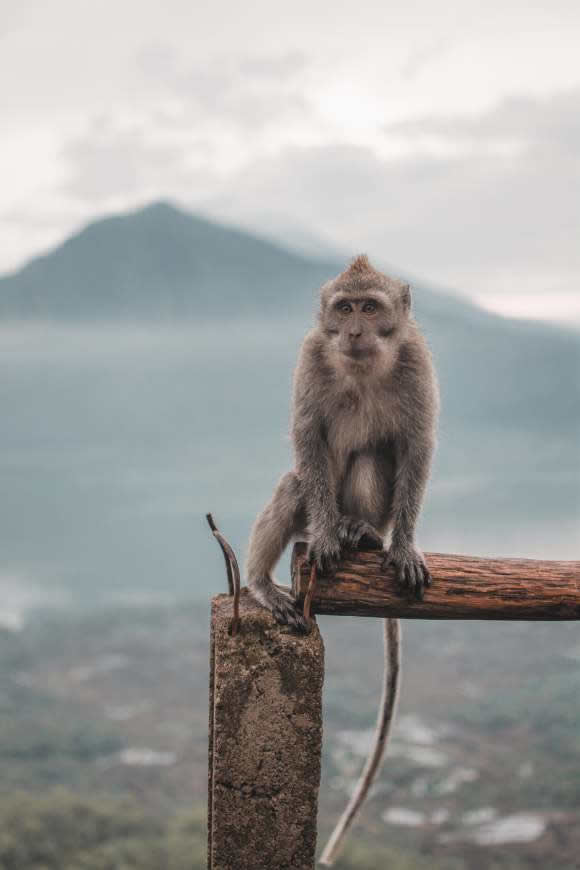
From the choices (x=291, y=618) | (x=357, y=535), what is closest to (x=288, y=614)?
(x=291, y=618)

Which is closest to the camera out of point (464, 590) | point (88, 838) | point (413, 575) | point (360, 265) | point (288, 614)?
point (288, 614)

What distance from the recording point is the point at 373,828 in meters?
65.2

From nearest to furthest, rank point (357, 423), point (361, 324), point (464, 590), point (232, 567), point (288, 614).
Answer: point (232, 567) → point (288, 614) → point (464, 590) → point (361, 324) → point (357, 423)

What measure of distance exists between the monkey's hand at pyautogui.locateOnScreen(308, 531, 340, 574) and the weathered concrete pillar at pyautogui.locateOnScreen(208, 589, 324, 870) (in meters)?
0.58

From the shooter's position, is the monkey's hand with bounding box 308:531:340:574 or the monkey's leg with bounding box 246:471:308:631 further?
the monkey's leg with bounding box 246:471:308:631

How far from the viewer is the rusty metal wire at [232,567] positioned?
5.29 m

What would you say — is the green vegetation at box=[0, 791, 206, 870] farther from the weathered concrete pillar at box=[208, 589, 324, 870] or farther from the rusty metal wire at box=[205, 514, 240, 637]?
the rusty metal wire at box=[205, 514, 240, 637]

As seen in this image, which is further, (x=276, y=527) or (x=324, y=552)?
(x=276, y=527)

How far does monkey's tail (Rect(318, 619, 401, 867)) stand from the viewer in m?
6.65

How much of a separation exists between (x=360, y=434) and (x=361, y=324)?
0.80 metres

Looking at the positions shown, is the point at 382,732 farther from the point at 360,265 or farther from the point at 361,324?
the point at 360,265

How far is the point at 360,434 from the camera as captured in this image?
7.04 metres

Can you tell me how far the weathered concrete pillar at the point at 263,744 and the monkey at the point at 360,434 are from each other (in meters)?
1.05

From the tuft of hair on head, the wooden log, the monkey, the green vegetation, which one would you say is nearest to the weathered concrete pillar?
the wooden log
